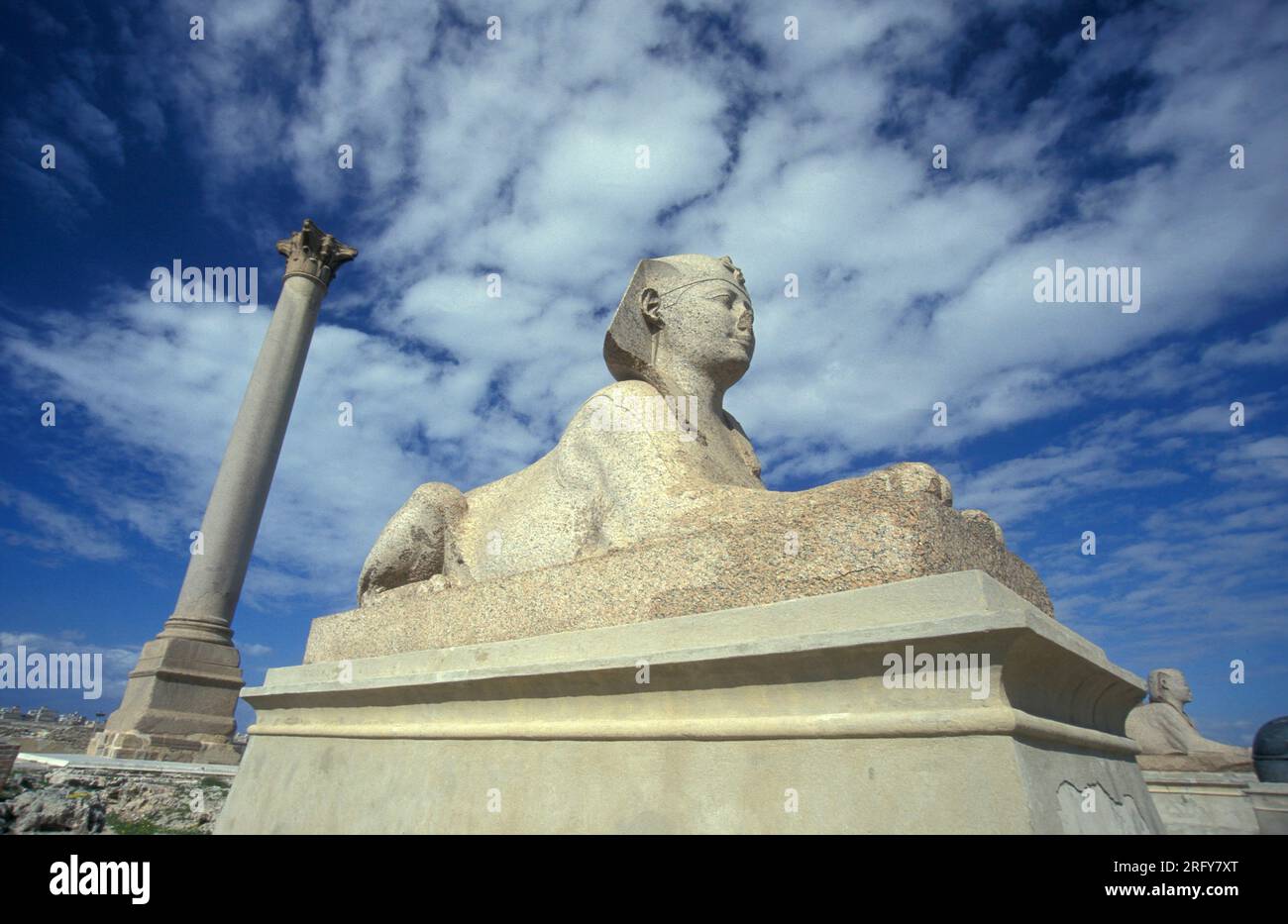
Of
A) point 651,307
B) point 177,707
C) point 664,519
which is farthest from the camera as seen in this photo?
point 177,707

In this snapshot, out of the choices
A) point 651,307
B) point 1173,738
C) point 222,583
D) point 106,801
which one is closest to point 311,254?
point 222,583

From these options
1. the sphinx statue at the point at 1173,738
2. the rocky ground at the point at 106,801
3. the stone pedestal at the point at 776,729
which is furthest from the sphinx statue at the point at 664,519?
the sphinx statue at the point at 1173,738

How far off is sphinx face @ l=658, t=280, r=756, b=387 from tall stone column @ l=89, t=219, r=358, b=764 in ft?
28.8

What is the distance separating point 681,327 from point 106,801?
606 centimetres

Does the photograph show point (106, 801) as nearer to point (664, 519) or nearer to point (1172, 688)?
point (664, 519)

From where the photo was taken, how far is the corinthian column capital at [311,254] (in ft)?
40.5

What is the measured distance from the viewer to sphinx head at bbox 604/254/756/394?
405 centimetres

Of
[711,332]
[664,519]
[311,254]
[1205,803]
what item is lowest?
[1205,803]

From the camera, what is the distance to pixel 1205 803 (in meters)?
7.14

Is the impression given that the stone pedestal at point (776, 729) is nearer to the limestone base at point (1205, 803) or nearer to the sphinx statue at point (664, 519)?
the sphinx statue at point (664, 519)

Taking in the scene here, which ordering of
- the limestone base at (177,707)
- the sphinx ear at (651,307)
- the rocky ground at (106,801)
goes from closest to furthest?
the sphinx ear at (651,307), the rocky ground at (106,801), the limestone base at (177,707)

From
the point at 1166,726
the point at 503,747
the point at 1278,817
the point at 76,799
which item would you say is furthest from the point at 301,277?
the point at 1166,726

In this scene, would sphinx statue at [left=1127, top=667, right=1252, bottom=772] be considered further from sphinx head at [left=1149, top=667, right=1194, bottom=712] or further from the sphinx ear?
the sphinx ear
